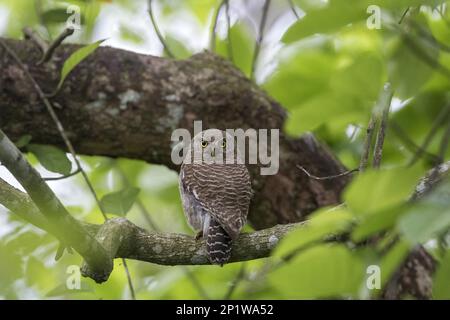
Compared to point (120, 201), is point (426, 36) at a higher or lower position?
higher

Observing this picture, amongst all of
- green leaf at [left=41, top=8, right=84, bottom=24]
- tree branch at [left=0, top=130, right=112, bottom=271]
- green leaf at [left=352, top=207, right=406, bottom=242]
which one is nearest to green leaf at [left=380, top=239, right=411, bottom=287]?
green leaf at [left=352, top=207, right=406, bottom=242]

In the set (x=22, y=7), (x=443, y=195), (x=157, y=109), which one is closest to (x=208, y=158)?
(x=157, y=109)

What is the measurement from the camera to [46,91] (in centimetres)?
414

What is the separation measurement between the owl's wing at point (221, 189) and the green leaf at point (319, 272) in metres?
2.43

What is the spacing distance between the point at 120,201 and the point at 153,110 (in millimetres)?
773

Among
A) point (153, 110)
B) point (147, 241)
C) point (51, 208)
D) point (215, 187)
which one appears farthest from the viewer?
point (153, 110)

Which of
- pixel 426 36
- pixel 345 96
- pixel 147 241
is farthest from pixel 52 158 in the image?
pixel 426 36

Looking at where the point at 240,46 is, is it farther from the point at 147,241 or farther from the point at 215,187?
the point at 147,241

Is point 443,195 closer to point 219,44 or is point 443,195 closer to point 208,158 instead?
point 208,158

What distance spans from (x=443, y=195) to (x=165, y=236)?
209cm

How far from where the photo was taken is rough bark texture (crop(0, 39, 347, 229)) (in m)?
4.14

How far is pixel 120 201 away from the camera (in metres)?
3.73

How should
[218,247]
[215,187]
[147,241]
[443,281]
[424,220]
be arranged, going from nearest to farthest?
[424,220], [443,281], [147,241], [218,247], [215,187]

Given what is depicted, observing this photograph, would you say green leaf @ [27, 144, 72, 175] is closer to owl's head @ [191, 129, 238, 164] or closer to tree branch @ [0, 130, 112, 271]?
owl's head @ [191, 129, 238, 164]
